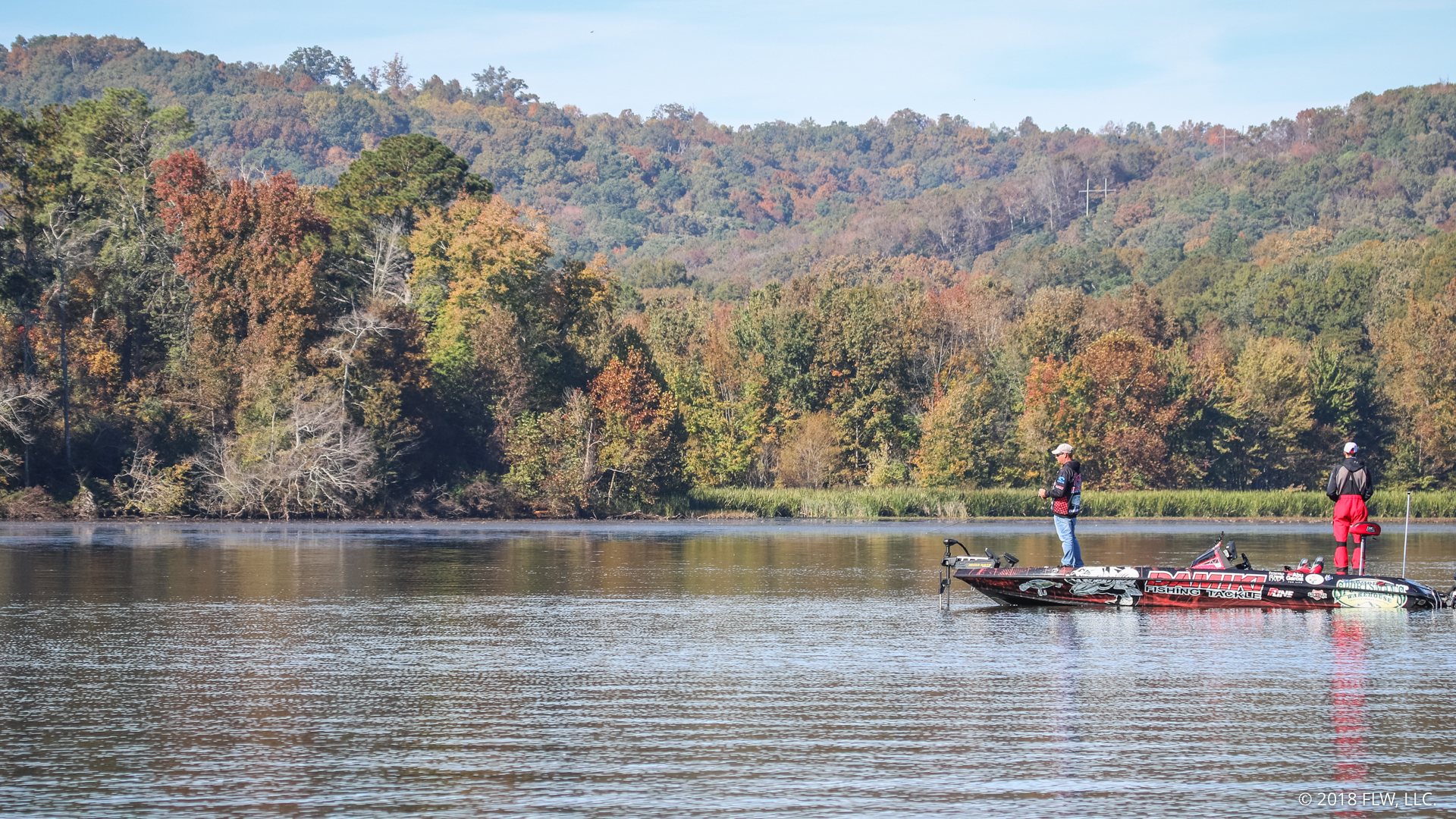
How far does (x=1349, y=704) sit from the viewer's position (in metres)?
15.7

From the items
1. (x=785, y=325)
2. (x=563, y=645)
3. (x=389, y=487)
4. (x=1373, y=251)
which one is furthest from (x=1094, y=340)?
(x=563, y=645)

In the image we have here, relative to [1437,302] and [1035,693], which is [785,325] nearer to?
[1437,302]

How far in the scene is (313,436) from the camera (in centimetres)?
6191

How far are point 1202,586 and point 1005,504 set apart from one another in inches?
1790

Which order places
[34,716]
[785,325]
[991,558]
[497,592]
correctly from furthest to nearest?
1. [785,325]
2. [497,592]
3. [991,558]
4. [34,716]

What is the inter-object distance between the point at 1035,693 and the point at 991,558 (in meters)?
9.72

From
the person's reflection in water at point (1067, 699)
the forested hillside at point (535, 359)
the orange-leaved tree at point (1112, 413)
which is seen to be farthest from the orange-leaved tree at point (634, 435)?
the person's reflection in water at point (1067, 699)

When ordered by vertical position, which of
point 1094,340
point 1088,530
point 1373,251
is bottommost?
point 1088,530

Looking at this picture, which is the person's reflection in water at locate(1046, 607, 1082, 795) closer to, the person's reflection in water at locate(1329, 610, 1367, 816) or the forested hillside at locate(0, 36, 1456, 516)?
the person's reflection in water at locate(1329, 610, 1367, 816)

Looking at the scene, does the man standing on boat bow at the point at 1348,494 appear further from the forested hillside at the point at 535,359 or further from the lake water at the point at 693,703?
the forested hillside at the point at 535,359

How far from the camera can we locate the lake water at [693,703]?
11.9m

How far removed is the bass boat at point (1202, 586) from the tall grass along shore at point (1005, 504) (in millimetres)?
42868

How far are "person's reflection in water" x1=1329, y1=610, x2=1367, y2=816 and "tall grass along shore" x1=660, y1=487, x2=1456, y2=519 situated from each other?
46048mm

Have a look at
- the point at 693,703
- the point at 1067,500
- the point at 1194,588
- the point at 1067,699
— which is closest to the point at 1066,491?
the point at 1067,500
